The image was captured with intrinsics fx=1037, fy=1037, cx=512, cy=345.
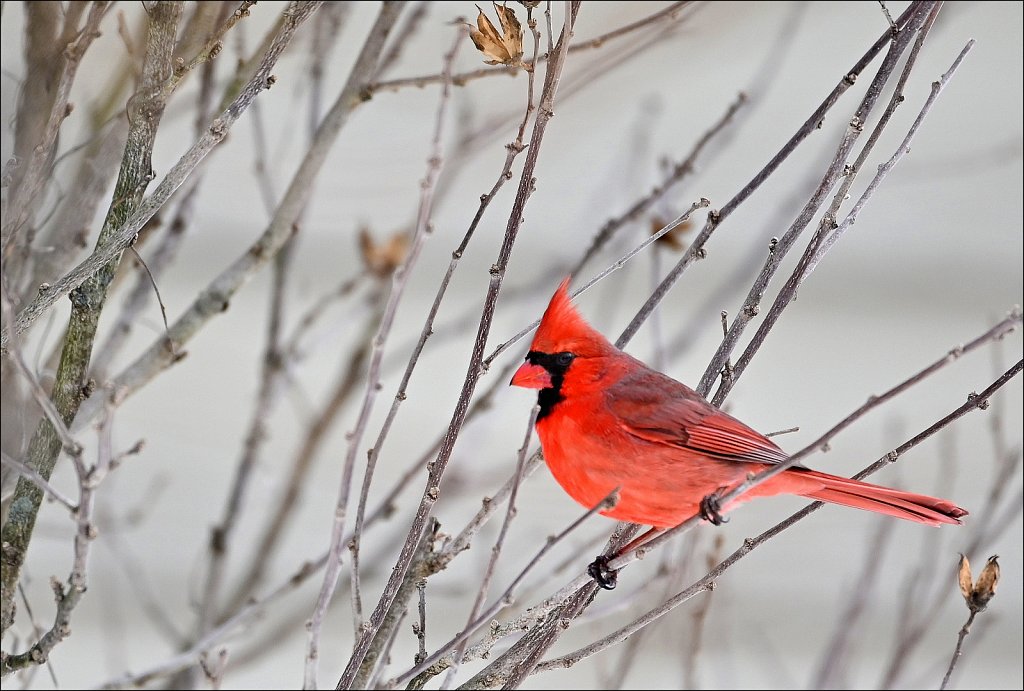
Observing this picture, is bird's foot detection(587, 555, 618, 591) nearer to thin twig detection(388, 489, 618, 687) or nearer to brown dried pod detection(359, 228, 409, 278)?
thin twig detection(388, 489, 618, 687)

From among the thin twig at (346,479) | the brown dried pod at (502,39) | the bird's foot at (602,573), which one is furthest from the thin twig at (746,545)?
the brown dried pod at (502,39)

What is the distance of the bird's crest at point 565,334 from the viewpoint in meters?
1.33

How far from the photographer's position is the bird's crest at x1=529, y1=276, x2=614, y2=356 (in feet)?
4.37

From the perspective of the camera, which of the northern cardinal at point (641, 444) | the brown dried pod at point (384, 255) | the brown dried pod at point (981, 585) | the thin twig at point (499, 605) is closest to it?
the thin twig at point (499, 605)

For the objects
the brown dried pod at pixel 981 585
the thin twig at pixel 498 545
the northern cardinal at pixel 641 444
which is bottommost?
the brown dried pod at pixel 981 585

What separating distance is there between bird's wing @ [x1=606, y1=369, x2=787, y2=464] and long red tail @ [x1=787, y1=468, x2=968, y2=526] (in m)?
0.08

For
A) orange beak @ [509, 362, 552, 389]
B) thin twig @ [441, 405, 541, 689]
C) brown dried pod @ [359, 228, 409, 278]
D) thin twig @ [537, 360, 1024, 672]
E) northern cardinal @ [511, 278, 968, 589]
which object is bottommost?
thin twig @ [537, 360, 1024, 672]

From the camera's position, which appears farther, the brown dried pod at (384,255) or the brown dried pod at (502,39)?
the brown dried pod at (384,255)

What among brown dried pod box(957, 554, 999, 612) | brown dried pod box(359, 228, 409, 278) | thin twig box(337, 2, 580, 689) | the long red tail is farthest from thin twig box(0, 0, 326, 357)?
brown dried pod box(359, 228, 409, 278)

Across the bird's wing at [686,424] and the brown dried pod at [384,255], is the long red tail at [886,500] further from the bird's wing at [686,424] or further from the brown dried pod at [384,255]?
the brown dried pod at [384,255]

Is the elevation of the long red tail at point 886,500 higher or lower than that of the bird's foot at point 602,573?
lower

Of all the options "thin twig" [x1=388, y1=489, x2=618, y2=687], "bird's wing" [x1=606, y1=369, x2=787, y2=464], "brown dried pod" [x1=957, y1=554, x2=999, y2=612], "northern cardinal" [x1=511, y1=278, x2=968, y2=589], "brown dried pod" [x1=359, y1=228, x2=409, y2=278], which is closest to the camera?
"thin twig" [x1=388, y1=489, x2=618, y2=687]

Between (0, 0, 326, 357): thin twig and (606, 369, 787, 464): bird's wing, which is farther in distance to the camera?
(606, 369, 787, 464): bird's wing

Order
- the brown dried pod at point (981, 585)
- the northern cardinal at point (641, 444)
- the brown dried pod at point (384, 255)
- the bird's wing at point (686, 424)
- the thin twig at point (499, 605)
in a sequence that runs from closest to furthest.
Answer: the thin twig at point (499, 605) < the brown dried pod at point (981, 585) < the northern cardinal at point (641, 444) < the bird's wing at point (686, 424) < the brown dried pod at point (384, 255)
